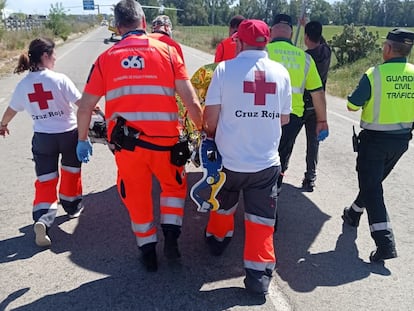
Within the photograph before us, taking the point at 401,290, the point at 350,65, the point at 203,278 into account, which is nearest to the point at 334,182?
the point at 401,290

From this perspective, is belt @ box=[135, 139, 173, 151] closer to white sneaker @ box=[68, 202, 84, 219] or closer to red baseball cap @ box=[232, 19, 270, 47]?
red baseball cap @ box=[232, 19, 270, 47]

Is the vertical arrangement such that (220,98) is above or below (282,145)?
above

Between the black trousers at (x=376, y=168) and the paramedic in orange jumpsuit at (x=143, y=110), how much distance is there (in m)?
1.65

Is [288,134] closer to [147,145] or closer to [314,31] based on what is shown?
[314,31]

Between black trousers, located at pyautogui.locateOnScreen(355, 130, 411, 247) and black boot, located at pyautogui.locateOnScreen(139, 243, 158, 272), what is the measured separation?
1.93 m

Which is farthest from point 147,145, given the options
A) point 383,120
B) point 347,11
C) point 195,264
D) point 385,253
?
point 347,11

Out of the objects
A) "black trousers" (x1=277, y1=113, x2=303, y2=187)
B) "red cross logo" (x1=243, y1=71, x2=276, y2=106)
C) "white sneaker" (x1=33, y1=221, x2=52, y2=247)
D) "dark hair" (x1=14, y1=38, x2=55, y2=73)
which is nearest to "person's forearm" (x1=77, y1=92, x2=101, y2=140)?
"dark hair" (x1=14, y1=38, x2=55, y2=73)

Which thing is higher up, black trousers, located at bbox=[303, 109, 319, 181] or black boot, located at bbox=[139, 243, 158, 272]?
black trousers, located at bbox=[303, 109, 319, 181]

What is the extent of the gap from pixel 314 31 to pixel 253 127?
7.84ft

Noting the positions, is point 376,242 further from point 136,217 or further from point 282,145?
point 136,217

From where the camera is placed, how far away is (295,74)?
3924 millimetres

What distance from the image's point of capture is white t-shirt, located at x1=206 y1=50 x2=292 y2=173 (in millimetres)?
2896

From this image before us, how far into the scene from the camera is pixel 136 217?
10.7 feet

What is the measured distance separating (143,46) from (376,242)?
8.43 feet
